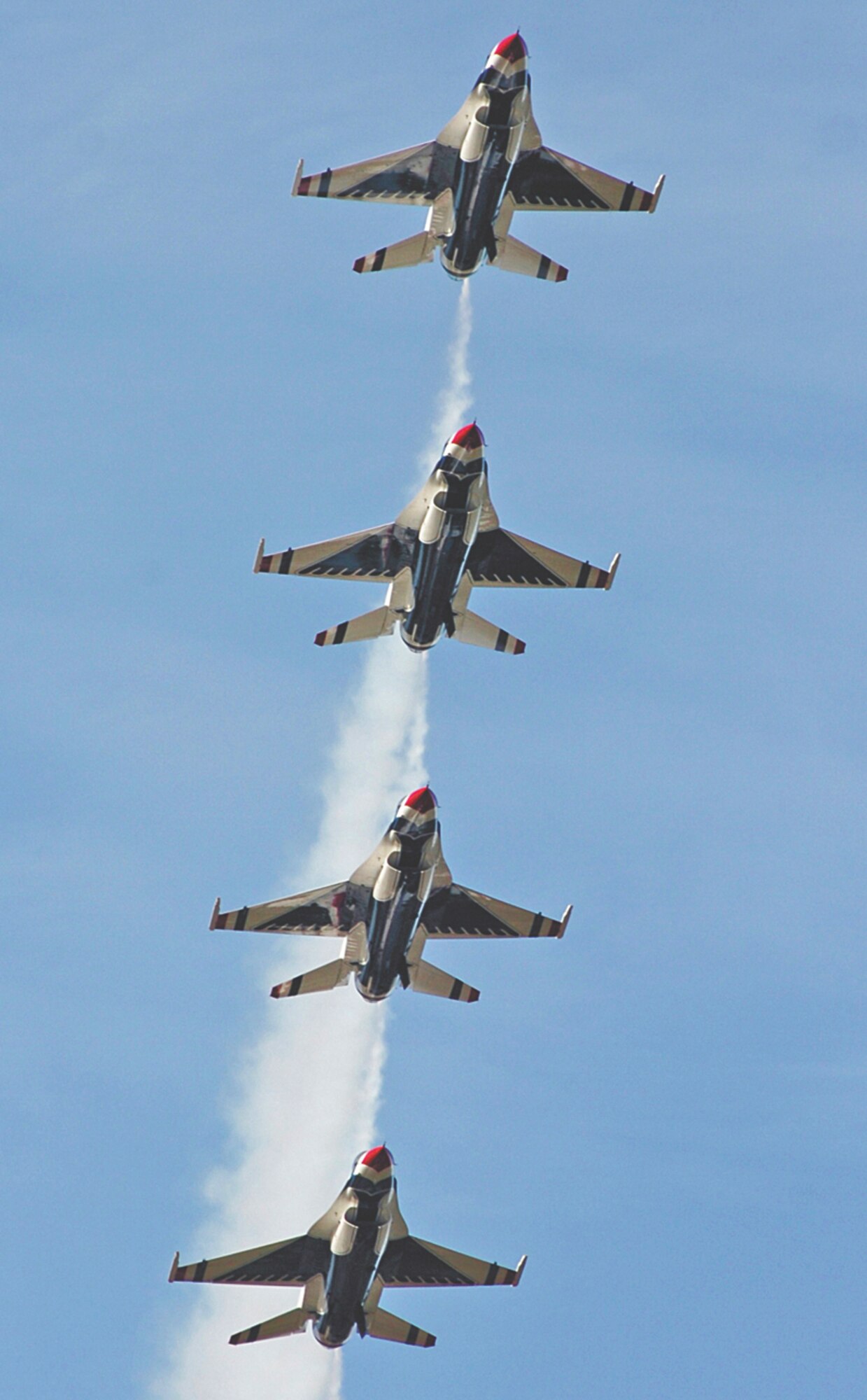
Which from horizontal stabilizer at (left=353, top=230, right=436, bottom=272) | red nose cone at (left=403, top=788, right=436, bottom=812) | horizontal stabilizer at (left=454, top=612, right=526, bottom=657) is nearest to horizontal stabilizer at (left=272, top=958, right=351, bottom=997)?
red nose cone at (left=403, top=788, right=436, bottom=812)

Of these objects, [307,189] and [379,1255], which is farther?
[307,189]

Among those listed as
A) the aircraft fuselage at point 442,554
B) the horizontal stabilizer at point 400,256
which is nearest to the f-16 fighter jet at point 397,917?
the aircraft fuselage at point 442,554

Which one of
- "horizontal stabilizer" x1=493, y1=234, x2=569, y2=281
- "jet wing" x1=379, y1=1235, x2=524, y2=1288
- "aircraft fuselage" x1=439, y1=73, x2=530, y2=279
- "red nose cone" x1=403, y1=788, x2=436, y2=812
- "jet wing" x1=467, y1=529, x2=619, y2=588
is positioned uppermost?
"horizontal stabilizer" x1=493, y1=234, x2=569, y2=281

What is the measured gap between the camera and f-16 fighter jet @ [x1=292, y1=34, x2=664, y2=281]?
95625mm

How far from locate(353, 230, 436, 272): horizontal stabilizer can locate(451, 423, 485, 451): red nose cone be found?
787 cm

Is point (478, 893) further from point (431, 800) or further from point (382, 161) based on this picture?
point (382, 161)

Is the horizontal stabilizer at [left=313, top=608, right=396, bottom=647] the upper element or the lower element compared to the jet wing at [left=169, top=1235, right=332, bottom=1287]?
upper

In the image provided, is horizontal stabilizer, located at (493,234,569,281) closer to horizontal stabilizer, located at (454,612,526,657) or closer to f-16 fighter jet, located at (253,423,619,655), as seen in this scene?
f-16 fighter jet, located at (253,423,619,655)

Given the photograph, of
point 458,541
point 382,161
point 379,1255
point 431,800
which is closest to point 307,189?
point 382,161

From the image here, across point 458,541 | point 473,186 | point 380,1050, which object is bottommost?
point 380,1050

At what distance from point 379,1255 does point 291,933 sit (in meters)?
12.3

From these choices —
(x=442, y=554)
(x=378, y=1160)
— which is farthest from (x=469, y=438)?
(x=378, y=1160)

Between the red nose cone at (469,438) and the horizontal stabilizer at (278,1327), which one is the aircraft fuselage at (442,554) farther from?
the horizontal stabilizer at (278,1327)

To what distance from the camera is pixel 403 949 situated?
9769cm
